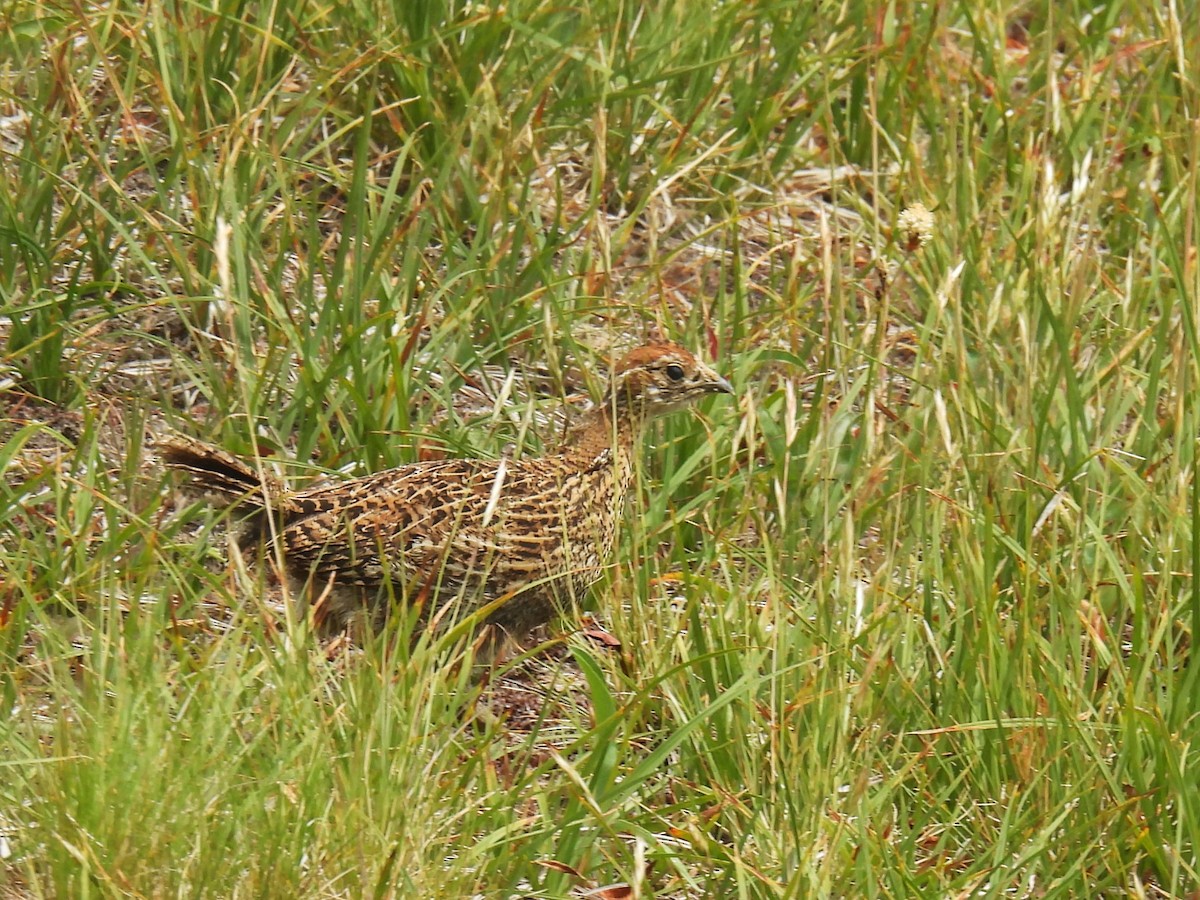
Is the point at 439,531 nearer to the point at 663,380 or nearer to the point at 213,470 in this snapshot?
the point at 213,470

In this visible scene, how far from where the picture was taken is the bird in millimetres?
4492

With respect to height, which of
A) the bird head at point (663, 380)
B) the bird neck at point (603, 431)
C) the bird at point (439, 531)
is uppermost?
the bird head at point (663, 380)

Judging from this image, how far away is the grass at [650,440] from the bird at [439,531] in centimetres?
16

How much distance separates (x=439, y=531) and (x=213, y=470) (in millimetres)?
561

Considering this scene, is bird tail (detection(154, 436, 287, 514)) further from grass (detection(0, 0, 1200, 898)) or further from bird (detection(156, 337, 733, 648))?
grass (detection(0, 0, 1200, 898))

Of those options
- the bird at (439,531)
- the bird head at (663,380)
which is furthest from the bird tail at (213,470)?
the bird head at (663,380)

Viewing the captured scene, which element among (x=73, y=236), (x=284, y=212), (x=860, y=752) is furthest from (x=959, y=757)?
(x=73, y=236)

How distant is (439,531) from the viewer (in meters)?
4.54

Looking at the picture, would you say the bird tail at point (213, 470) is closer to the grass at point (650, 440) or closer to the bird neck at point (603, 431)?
the grass at point (650, 440)

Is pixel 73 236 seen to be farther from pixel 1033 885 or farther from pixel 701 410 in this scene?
pixel 1033 885

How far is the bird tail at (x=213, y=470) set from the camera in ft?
14.5

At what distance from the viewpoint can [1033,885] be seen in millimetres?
3648

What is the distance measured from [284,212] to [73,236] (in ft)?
2.01

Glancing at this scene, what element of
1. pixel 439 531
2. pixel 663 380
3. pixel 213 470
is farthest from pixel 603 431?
pixel 213 470
